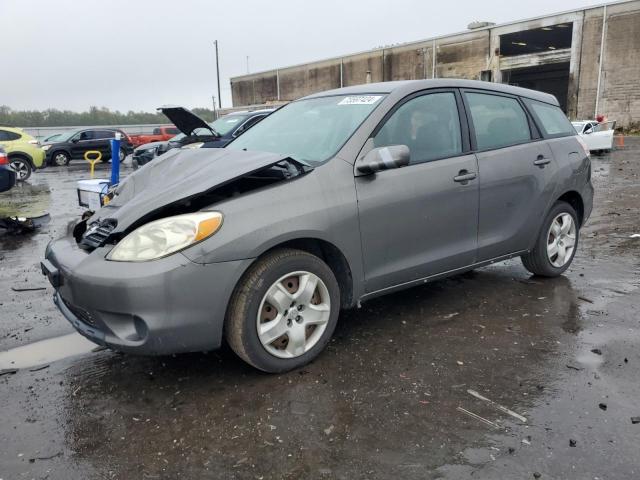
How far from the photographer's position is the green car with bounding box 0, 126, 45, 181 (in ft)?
54.2

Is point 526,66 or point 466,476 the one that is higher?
point 526,66

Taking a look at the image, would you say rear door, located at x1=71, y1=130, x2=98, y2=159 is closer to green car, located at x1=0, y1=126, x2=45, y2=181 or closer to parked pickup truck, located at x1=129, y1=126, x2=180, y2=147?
parked pickup truck, located at x1=129, y1=126, x2=180, y2=147

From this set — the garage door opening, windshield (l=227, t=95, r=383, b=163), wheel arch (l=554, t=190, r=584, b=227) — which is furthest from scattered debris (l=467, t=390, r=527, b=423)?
the garage door opening

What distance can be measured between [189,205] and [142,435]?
122cm

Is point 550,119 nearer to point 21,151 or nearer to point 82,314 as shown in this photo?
point 82,314

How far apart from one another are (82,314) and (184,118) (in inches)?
116

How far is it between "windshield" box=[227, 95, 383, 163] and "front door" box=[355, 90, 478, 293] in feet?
0.69

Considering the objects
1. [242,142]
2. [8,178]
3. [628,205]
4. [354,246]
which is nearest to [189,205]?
[354,246]

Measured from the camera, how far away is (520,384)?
3.12 metres

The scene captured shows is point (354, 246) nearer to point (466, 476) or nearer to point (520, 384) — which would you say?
point (520, 384)

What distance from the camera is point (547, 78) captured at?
40.9m

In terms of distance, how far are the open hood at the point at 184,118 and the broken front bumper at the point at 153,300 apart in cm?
267

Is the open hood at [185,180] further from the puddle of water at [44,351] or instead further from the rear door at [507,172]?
the rear door at [507,172]

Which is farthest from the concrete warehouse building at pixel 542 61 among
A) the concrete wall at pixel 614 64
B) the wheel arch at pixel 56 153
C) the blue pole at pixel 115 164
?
the blue pole at pixel 115 164
